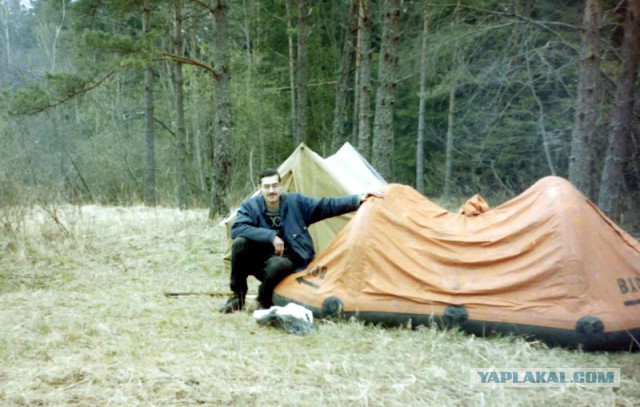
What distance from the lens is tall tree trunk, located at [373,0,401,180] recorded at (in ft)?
22.3

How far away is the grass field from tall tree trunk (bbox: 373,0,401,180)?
3.23 metres

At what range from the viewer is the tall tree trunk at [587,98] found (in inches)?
239

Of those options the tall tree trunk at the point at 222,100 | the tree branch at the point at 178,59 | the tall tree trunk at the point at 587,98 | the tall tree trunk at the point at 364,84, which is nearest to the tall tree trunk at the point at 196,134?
the tall tree trunk at the point at 222,100

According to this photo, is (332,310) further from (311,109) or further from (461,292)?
(311,109)

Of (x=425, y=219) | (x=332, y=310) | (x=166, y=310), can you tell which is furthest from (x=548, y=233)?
(x=166, y=310)

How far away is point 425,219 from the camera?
4.47 meters

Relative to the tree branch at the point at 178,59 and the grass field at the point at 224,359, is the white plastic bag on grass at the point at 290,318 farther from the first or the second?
the tree branch at the point at 178,59

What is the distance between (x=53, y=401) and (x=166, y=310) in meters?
1.92

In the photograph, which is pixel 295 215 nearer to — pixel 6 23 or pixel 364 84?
pixel 364 84

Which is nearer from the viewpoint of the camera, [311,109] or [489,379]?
[489,379]

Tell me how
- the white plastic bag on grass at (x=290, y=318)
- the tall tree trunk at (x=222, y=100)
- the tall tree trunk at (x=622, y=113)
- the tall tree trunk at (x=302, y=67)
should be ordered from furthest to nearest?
1. the tall tree trunk at (x=302, y=67)
2. the tall tree trunk at (x=222, y=100)
3. the tall tree trunk at (x=622, y=113)
4. the white plastic bag on grass at (x=290, y=318)

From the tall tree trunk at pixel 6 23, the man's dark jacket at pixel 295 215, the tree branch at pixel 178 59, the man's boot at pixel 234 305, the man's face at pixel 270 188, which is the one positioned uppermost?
the tall tree trunk at pixel 6 23

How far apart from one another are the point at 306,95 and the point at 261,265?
10.0m

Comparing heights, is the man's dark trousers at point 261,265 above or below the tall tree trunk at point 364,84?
below
